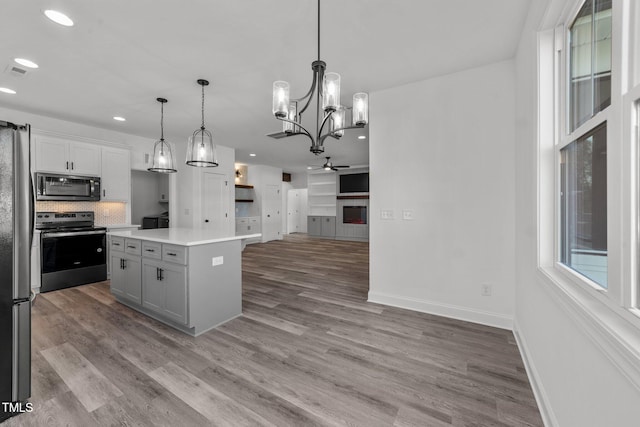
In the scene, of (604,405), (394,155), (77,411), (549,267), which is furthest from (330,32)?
(77,411)

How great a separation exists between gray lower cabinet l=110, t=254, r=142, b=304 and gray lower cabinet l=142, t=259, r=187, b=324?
13 centimetres

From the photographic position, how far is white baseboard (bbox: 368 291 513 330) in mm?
2689

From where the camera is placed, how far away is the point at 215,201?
645 centimetres

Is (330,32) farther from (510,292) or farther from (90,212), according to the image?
(90,212)

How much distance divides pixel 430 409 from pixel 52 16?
3814mm

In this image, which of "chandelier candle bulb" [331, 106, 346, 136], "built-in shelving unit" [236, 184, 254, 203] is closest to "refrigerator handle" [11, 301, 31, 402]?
"chandelier candle bulb" [331, 106, 346, 136]

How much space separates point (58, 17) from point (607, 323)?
12.1 feet

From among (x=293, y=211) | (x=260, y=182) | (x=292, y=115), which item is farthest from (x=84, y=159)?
(x=293, y=211)

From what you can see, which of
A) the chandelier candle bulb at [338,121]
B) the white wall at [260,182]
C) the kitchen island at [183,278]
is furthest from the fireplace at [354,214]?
the chandelier candle bulb at [338,121]

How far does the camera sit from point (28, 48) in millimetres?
2453

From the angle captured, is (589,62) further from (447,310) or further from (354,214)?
(354,214)

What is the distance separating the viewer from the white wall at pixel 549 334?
0.90m

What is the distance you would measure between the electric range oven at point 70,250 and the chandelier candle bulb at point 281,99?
14.2 ft

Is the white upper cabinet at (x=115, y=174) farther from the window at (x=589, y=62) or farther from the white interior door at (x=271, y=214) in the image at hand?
the window at (x=589, y=62)
